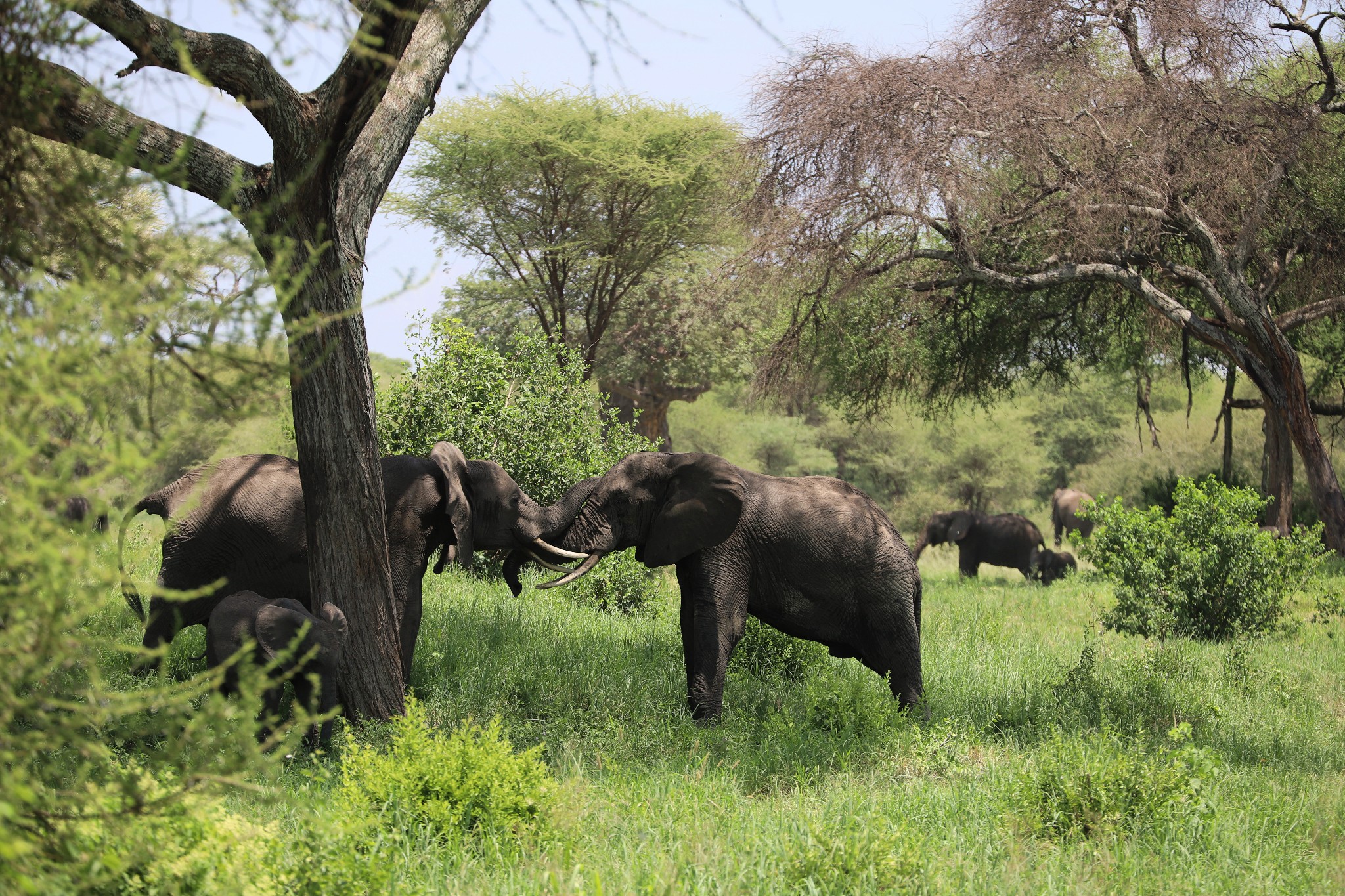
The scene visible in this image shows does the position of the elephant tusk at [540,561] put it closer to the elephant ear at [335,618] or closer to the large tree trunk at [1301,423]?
the elephant ear at [335,618]

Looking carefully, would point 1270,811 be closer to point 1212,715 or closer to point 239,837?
point 1212,715

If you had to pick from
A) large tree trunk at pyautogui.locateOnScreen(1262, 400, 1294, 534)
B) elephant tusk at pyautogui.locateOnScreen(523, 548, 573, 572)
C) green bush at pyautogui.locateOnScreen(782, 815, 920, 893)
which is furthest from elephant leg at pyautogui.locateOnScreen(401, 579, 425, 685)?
large tree trunk at pyautogui.locateOnScreen(1262, 400, 1294, 534)

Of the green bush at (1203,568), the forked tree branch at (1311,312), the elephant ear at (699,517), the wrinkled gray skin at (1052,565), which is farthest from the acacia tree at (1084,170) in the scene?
the elephant ear at (699,517)

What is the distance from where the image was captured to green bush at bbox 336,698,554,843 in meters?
4.80

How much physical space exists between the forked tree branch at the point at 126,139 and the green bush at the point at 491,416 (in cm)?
572

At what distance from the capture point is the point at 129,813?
10.3 ft

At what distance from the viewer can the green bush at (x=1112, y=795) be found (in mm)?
5152

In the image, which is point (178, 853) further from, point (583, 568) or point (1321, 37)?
point (1321, 37)

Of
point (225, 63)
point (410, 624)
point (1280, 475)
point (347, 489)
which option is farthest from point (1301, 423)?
point (225, 63)

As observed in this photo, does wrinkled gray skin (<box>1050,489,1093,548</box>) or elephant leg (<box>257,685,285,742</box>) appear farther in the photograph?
wrinkled gray skin (<box>1050,489,1093,548</box>)

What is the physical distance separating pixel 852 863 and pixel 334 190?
13.7 feet

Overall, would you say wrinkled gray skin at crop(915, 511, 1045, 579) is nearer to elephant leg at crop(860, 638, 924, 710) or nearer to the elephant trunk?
elephant leg at crop(860, 638, 924, 710)

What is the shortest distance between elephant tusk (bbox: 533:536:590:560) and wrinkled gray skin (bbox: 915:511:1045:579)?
14180 mm

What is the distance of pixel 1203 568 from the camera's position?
12016 millimetres
